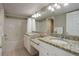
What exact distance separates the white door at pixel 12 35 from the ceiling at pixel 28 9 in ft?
0.48

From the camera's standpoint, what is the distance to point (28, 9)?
1.79 m

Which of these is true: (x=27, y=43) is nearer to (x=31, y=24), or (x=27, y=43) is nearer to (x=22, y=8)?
(x=31, y=24)

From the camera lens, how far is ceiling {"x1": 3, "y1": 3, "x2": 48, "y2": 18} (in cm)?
168

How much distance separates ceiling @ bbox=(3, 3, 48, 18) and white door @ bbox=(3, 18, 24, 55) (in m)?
0.13

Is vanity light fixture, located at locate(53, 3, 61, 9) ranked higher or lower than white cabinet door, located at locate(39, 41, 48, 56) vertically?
higher

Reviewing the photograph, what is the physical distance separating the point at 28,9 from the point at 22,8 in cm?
11

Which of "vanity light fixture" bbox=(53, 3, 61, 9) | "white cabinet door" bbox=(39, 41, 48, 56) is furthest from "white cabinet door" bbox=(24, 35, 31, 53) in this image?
"vanity light fixture" bbox=(53, 3, 61, 9)

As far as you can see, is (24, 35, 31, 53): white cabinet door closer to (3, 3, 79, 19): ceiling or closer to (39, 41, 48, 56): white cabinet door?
(39, 41, 48, 56): white cabinet door

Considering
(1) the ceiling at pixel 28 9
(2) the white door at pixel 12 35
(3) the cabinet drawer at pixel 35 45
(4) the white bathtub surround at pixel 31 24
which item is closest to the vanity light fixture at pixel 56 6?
(1) the ceiling at pixel 28 9

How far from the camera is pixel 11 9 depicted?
5.65ft

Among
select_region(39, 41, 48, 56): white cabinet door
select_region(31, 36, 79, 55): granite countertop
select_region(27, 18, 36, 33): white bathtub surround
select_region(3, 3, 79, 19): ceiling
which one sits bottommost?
select_region(39, 41, 48, 56): white cabinet door

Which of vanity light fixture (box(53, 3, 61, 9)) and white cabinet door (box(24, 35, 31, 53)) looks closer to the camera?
vanity light fixture (box(53, 3, 61, 9))

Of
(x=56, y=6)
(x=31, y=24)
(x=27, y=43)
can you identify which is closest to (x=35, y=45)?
(x=27, y=43)

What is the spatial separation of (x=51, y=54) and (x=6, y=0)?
47.3 inches
